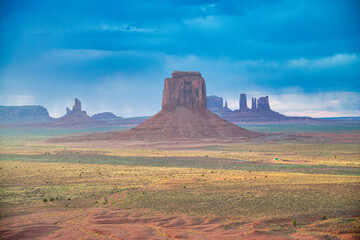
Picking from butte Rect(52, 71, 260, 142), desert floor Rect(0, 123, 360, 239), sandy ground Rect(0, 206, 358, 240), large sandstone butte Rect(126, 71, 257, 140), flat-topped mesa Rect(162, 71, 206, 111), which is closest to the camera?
sandy ground Rect(0, 206, 358, 240)

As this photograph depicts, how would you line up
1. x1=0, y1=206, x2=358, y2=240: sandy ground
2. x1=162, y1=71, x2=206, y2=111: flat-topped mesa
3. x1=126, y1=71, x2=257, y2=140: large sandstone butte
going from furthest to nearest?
1. x1=162, y1=71, x2=206, y2=111: flat-topped mesa
2. x1=126, y1=71, x2=257, y2=140: large sandstone butte
3. x1=0, y1=206, x2=358, y2=240: sandy ground

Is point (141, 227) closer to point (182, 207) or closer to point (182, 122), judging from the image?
point (182, 207)

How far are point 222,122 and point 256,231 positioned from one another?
101 m

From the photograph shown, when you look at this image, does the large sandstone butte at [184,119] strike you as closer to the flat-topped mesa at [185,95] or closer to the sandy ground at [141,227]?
the flat-topped mesa at [185,95]

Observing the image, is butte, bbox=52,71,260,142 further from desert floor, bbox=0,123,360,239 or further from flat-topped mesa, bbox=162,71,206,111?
desert floor, bbox=0,123,360,239

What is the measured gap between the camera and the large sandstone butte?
10981cm

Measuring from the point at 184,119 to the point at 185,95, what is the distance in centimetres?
1215

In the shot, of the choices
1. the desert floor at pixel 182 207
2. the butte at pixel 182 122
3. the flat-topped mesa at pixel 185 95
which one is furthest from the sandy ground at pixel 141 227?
the flat-topped mesa at pixel 185 95

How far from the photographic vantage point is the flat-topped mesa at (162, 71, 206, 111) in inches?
4941

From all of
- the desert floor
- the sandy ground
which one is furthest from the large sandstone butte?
the sandy ground

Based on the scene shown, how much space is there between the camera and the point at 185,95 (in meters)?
126

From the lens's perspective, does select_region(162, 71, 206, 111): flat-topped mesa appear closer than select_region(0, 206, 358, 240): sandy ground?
No

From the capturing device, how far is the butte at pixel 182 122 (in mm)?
109250

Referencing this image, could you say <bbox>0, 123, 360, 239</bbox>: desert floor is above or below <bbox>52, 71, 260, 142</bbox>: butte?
below
